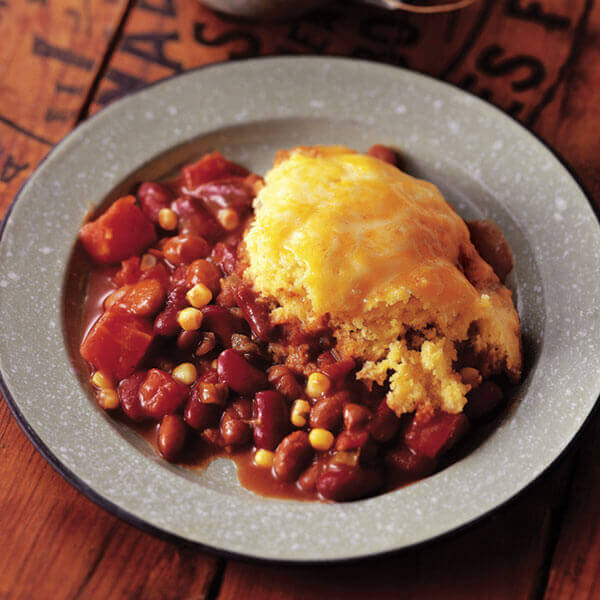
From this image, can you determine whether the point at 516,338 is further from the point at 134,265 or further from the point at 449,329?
the point at 134,265

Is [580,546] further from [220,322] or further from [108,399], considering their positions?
[108,399]

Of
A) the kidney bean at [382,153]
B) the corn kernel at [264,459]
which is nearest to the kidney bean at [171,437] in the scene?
the corn kernel at [264,459]

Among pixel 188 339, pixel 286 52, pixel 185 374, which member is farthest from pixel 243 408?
pixel 286 52

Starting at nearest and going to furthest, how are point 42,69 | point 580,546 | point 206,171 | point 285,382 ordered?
point 580,546, point 285,382, point 206,171, point 42,69

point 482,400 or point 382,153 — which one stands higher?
point 382,153

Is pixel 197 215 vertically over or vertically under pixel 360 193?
under

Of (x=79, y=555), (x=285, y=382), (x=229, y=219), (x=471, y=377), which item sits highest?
(x=471, y=377)

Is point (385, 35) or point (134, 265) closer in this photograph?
point (134, 265)

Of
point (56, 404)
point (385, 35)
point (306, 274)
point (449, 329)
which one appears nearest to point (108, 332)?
point (56, 404)
